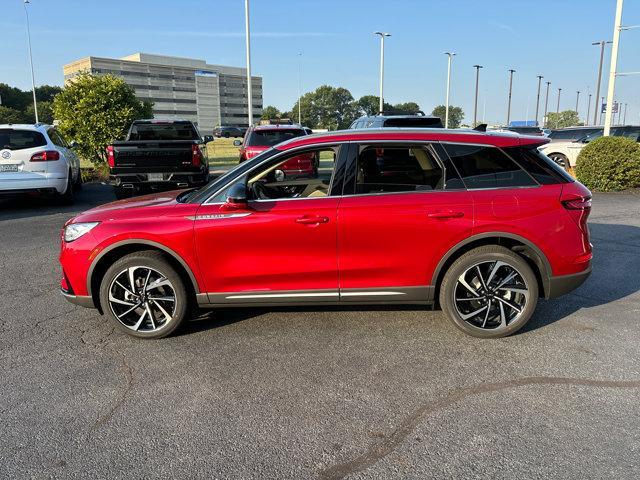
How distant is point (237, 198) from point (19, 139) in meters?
8.19

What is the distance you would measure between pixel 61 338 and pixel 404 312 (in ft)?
10.1

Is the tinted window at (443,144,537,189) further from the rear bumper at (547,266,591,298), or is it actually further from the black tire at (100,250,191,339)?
the black tire at (100,250,191,339)

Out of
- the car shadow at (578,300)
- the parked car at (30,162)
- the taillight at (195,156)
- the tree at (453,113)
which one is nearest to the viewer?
the car shadow at (578,300)

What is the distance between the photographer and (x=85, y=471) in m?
2.66

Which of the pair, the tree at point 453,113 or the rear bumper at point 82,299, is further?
the tree at point 453,113

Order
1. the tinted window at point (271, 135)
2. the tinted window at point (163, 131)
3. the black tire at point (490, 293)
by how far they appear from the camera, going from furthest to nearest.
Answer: the tinted window at point (163, 131)
the tinted window at point (271, 135)
the black tire at point (490, 293)

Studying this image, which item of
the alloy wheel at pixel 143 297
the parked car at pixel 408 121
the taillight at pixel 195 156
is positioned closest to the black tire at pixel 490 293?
the alloy wheel at pixel 143 297

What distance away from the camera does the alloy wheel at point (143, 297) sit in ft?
13.8

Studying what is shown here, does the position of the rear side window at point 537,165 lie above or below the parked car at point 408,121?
below

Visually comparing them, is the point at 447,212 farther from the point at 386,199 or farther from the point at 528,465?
the point at 528,465

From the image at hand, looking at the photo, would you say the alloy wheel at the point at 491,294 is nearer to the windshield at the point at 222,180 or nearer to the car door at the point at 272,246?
the car door at the point at 272,246

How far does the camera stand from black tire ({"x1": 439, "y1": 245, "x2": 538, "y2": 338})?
4.13 m

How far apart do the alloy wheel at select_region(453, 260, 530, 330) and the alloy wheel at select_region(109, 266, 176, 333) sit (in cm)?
241

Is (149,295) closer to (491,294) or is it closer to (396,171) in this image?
(396,171)
